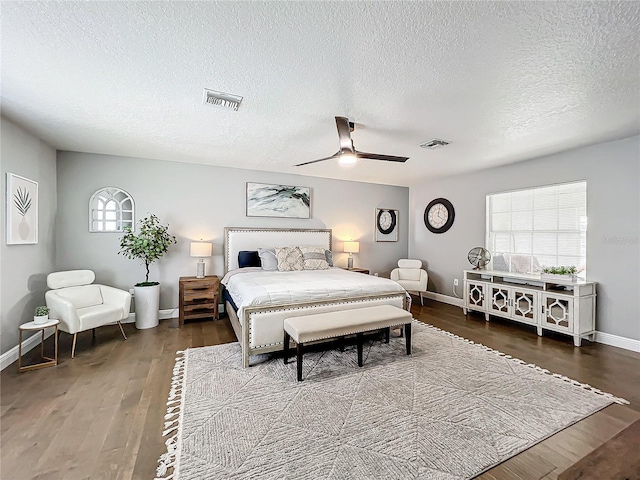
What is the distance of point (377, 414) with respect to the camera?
2.12 metres

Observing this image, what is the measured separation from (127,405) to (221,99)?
269 centimetres

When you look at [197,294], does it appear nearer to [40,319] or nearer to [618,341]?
[40,319]

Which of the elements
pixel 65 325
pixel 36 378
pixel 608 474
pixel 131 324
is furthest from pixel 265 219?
pixel 608 474

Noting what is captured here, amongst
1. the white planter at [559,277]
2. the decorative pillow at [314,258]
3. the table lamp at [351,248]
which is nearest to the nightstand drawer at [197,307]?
the decorative pillow at [314,258]

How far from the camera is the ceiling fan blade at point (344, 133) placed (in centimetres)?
276

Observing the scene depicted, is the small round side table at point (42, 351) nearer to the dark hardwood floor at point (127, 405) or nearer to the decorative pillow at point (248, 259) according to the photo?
the dark hardwood floor at point (127, 405)

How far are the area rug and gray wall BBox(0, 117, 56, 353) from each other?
1.85 meters

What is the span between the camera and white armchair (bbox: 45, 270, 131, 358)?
10.3 feet

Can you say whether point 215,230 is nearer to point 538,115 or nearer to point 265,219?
point 265,219

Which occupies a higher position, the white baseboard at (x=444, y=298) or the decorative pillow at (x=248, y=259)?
the decorative pillow at (x=248, y=259)

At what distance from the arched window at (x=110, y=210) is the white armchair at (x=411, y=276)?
503 cm

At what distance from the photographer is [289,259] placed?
470cm

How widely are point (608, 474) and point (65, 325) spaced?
174 inches

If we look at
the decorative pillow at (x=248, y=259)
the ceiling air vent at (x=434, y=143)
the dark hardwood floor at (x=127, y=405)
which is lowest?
the dark hardwood floor at (x=127, y=405)
